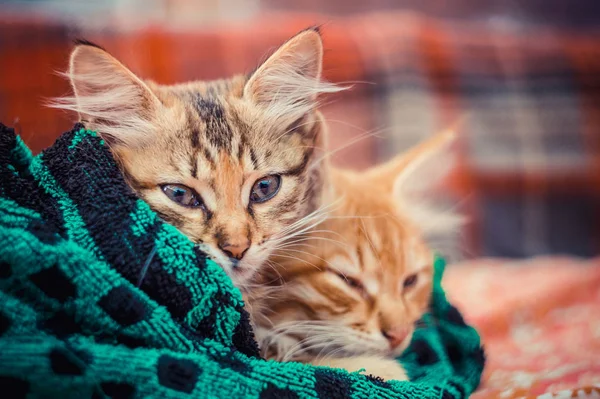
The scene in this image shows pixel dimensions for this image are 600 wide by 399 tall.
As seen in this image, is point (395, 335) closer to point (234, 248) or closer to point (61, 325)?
point (234, 248)

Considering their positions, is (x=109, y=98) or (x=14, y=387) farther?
(x=109, y=98)

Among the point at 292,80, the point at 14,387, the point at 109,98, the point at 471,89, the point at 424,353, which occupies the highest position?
the point at 471,89

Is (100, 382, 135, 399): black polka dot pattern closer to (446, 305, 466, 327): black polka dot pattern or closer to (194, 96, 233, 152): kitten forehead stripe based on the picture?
(194, 96, 233, 152): kitten forehead stripe

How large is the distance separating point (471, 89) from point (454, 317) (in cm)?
113

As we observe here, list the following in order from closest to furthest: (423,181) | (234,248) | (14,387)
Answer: (14,387) → (234,248) → (423,181)

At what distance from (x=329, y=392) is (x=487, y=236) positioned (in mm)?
1310

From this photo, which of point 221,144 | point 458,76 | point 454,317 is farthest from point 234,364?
point 458,76

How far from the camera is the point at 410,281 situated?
2.52 ft

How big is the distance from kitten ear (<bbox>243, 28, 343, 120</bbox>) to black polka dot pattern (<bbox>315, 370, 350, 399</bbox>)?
36cm

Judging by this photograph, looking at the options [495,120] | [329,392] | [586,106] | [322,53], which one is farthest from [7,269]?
[586,106]

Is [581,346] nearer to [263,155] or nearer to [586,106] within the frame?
[263,155]

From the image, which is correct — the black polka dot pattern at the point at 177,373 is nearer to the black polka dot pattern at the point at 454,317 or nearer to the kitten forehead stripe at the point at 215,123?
the kitten forehead stripe at the point at 215,123

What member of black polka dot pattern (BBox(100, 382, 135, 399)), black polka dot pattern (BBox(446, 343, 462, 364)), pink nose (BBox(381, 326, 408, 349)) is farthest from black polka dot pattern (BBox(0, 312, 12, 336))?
black polka dot pattern (BBox(446, 343, 462, 364))

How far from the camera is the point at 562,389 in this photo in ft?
2.11
